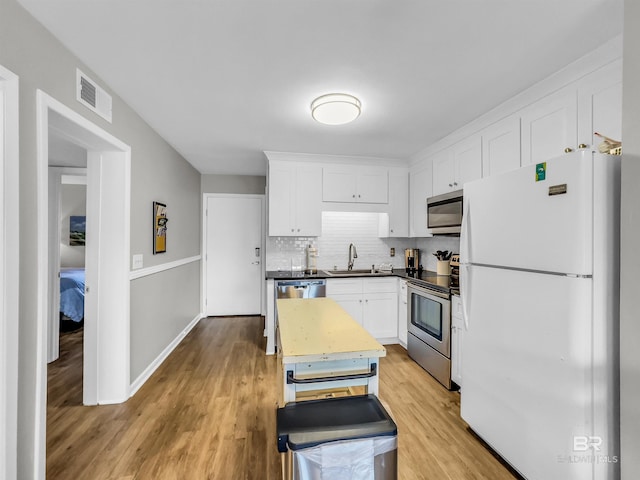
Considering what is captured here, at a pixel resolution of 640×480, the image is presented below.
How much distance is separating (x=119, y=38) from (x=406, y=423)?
118 inches

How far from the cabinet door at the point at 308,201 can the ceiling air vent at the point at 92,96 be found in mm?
2092

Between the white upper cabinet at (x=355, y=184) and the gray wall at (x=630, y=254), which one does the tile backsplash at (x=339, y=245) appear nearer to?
the white upper cabinet at (x=355, y=184)

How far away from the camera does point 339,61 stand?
6.07ft

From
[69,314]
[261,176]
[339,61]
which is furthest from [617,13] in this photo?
[69,314]

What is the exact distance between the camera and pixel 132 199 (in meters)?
2.59

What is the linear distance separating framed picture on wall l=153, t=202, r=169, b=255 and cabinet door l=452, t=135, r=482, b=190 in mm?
3026

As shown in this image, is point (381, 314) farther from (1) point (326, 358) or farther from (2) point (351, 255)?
(1) point (326, 358)

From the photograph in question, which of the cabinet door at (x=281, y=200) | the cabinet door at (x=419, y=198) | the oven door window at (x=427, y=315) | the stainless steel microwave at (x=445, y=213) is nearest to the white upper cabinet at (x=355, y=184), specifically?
the cabinet door at (x=419, y=198)

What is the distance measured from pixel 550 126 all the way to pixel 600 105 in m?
0.32

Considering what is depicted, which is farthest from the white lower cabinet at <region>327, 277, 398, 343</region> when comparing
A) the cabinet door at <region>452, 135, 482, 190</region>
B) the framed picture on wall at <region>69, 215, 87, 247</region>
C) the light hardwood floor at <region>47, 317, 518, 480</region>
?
the framed picture on wall at <region>69, 215, 87, 247</region>

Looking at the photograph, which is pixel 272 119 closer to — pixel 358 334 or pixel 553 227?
pixel 358 334

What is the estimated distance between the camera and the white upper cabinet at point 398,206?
4.12 meters

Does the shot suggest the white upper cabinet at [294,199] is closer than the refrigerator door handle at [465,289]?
No

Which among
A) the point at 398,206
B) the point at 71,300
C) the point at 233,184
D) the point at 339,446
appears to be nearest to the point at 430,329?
the point at 398,206
